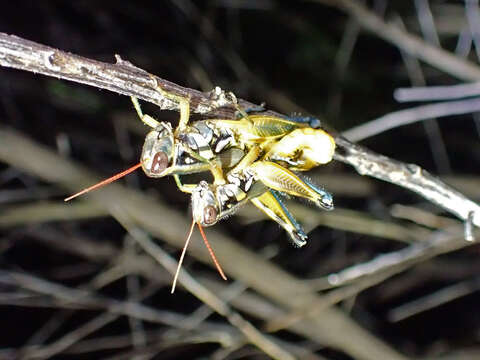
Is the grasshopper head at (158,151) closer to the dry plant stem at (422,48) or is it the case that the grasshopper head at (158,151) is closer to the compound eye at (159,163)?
the compound eye at (159,163)

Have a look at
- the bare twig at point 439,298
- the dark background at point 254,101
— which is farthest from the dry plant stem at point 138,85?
the dark background at point 254,101

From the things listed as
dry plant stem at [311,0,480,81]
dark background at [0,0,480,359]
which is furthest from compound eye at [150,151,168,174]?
dry plant stem at [311,0,480,81]

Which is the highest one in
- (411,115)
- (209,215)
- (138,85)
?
(411,115)

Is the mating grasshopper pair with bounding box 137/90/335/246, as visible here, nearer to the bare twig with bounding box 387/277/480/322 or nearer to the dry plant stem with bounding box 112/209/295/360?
the dry plant stem with bounding box 112/209/295/360

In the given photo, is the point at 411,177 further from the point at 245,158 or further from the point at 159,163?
the point at 159,163

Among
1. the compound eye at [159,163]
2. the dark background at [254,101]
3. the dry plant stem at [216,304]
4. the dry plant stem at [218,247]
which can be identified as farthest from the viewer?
the dark background at [254,101]

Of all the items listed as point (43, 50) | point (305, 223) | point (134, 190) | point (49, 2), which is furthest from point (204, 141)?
→ point (49, 2)

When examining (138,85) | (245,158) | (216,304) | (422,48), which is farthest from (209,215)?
(422,48)
